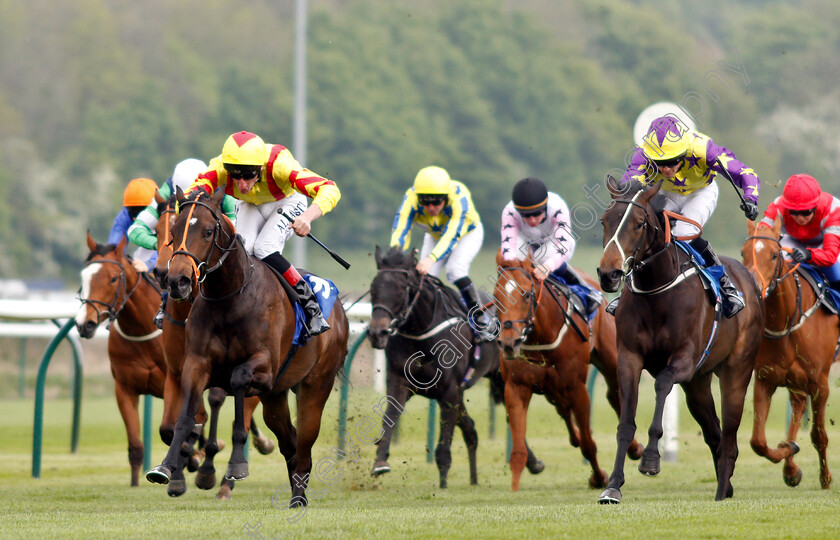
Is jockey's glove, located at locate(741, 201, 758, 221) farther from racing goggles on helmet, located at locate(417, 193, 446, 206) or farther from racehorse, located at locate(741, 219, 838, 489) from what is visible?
racing goggles on helmet, located at locate(417, 193, 446, 206)

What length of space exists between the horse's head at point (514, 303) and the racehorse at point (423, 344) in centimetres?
88

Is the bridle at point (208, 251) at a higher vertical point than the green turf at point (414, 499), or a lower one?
higher

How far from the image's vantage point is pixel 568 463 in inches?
447

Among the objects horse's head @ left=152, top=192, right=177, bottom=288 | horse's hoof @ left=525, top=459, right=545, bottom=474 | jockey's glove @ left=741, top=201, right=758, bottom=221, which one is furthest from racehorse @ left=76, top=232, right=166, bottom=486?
jockey's glove @ left=741, top=201, right=758, bottom=221

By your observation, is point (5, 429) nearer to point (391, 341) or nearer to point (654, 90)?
point (391, 341)

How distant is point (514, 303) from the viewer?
8.30 m

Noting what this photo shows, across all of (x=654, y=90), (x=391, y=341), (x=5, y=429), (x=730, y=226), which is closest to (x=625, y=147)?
(x=654, y=90)

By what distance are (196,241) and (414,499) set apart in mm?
2832

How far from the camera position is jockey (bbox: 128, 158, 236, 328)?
23.8 feet

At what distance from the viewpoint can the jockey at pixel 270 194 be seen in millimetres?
6773

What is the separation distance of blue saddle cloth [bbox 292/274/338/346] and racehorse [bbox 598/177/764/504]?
1765mm

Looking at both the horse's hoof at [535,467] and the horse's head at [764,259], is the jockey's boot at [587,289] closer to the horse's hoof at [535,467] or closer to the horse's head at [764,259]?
the horse's head at [764,259]

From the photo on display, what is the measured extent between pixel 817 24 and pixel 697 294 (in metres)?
31.0

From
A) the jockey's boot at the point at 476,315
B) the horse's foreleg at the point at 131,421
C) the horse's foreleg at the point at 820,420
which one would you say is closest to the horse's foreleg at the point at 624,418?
the horse's foreleg at the point at 820,420
